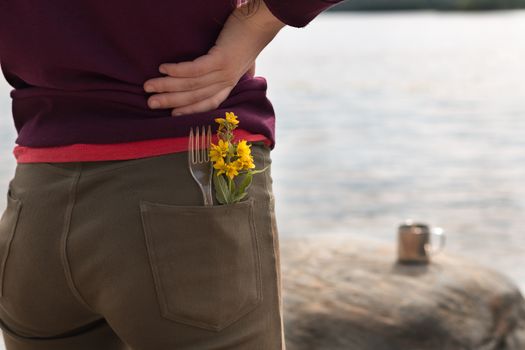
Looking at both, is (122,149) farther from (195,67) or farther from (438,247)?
(438,247)

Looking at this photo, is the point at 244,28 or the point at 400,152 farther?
the point at 400,152

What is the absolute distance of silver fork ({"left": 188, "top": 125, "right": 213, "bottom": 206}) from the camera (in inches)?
42.9

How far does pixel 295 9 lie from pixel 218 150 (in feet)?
0.56

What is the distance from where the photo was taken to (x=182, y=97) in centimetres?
111

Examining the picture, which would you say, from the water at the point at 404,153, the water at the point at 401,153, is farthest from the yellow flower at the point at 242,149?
the water at the point at 404,153

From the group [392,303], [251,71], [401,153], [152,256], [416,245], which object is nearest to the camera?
[152,256]

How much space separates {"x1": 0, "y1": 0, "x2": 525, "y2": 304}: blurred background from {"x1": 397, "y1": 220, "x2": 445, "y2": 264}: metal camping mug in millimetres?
697

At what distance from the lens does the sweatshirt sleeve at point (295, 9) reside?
1.08 m

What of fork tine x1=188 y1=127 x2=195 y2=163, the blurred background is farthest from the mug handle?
fork tine x1=188 y1=127 x2=195 y2=163

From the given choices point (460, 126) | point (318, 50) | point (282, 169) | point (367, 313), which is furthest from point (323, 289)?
point (318, 50)

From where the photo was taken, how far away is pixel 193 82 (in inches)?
43.9

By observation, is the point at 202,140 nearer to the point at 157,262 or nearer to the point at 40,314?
the point at 157,262

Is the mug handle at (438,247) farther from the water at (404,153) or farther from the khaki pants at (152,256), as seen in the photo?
the khaki pants at (152,256)

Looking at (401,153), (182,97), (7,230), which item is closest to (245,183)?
(182,97)
